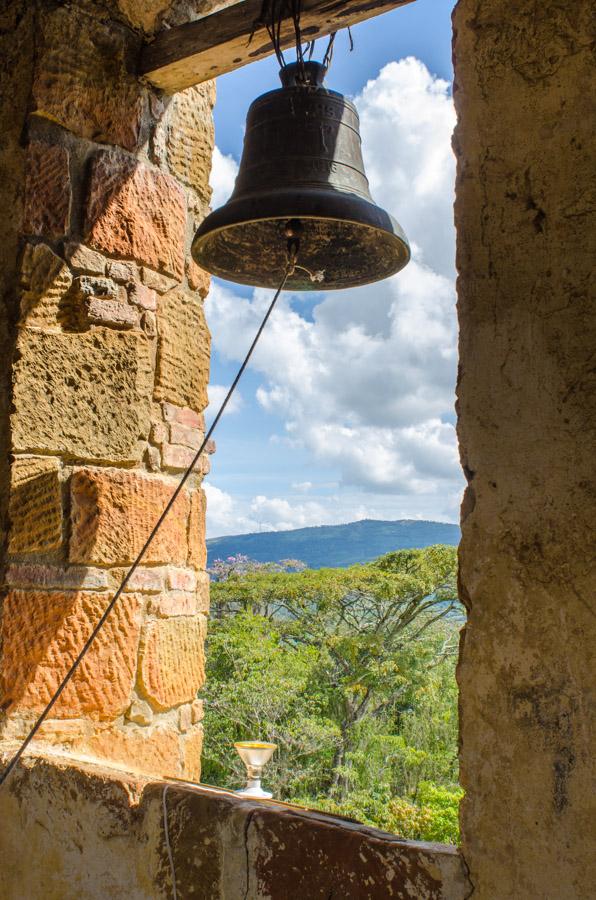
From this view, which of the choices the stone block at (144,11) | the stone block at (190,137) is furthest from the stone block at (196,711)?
the stone block at (144,11)

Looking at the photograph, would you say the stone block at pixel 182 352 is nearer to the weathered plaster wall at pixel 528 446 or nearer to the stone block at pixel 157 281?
the stone block at pixel 157 281

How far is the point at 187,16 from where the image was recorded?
6.61 feet

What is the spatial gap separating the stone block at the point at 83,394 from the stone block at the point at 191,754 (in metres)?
0.66

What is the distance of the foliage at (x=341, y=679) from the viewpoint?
819 centimetres

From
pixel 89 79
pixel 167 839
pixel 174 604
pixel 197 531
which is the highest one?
pixel 89 79

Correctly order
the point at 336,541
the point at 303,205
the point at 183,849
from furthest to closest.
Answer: the point at 336,541
the point at 303,205
the point at 183,849

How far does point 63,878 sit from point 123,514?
2.26 feet

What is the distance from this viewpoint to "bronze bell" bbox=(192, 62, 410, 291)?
1.54 meters

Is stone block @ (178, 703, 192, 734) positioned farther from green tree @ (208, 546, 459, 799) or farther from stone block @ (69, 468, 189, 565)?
green tree @ (208, 546, 459, 799)

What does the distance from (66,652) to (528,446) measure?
1.09m

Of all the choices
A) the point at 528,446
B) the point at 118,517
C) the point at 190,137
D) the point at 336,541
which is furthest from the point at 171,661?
the point at 336,541

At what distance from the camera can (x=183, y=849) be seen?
1247 millimetres

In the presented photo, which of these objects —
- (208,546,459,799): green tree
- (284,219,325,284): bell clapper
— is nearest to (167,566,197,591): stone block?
(284,219,325,284): bell clapper

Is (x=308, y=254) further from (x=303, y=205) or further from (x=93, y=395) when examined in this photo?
(x=93, y=395)
